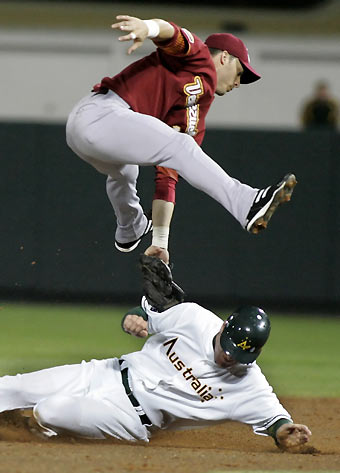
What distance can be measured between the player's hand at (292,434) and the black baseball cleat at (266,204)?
112cm

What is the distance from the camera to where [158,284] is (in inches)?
223

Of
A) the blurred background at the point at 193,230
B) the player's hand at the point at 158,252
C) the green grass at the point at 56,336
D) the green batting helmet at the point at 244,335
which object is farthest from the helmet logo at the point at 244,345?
the blurred background at the point at 193,230

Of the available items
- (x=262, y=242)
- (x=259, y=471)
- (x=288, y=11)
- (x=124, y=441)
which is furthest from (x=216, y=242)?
(x=288, y=11)

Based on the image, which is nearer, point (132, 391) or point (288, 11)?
point (132, 391)

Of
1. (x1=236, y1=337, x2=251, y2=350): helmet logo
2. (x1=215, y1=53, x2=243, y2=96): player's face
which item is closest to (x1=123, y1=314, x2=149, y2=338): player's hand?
(x1=236, y1=337, x2=251, y2=350): helmet logo

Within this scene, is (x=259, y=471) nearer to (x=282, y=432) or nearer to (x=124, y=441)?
(x=282, y=432)

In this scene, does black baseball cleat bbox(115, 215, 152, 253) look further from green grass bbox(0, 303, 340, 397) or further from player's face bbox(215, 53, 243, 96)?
green grass bbox(0, 303, 340, 397)

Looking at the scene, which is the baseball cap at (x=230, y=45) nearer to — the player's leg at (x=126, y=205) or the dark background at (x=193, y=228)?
the player's leg at (x=126, y=205)

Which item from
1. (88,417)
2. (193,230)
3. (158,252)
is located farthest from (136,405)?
(193,230)

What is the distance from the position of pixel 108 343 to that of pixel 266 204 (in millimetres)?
4901

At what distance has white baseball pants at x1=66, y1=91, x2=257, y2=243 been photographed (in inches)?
197

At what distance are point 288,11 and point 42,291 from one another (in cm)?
940

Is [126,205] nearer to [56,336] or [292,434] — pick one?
[292,434]

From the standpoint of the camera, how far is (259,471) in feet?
15.7
